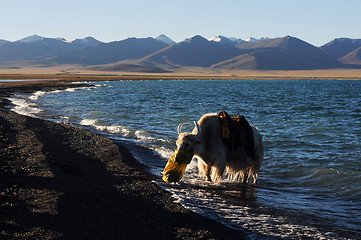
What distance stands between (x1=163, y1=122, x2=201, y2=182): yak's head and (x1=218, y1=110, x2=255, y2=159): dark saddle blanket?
842 millimetres

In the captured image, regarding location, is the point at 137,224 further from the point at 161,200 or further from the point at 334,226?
the point at 334,226

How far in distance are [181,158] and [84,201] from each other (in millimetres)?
1994

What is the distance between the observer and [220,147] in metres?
7.56

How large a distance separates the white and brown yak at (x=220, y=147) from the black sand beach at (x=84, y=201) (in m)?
1.02

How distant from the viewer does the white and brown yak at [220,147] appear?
23.0ft

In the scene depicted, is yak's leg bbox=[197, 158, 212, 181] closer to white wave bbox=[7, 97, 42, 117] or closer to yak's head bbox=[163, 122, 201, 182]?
yak's head bbox=[163, 122, 201, 182]

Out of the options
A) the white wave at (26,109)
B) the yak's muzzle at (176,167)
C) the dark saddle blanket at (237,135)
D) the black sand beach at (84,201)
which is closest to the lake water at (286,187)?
Result: the yak's muzzle at (176,167)

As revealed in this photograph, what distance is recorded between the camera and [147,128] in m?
→ 16.3

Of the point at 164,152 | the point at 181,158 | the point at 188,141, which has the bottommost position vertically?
the point at 164,152

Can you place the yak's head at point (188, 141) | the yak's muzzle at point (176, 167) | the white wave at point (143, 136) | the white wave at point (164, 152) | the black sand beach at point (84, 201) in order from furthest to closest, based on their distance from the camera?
1. the white wave at point (143, 136)
2. the white wave at point (164, 152)
3. the yak's head at point (188, 141)
4. the yak's muzzle at point (176, 167)
5. the black sand beach at point (84, 201)

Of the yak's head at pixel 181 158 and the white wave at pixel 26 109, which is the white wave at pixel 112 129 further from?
the yak's head at pixel 181 158

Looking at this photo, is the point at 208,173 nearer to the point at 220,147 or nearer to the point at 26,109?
the point at 220,147

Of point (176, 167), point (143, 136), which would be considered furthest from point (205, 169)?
point (143, 136)

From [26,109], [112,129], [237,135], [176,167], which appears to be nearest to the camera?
[176,167]
